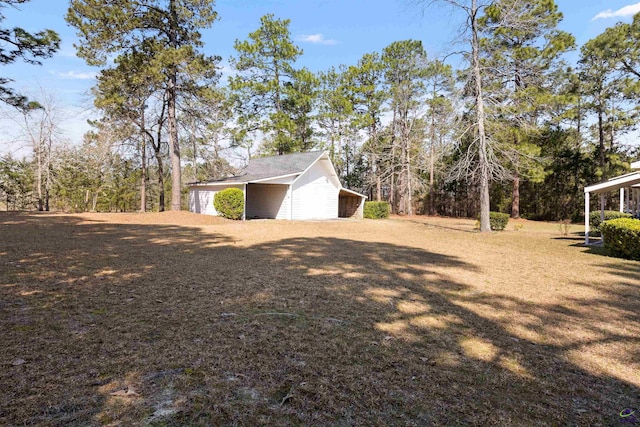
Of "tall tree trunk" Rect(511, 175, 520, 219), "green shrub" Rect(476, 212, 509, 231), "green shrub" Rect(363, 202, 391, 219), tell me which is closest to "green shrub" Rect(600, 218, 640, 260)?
"green shrub" Rect(476, 212, 509, 231)

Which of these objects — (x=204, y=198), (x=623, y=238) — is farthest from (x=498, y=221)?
(x=204, y=198)

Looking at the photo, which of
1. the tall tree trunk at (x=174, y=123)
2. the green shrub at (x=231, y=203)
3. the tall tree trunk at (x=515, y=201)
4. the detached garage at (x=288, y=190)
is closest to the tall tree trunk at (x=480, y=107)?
the detached garage at (x=288, y=190)

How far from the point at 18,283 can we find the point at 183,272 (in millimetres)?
2186

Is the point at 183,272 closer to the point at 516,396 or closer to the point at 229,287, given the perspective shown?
the point at 229,287

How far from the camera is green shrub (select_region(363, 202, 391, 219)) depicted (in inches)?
944

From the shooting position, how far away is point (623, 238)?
848cm

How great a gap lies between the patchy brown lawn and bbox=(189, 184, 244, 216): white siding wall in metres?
14.5

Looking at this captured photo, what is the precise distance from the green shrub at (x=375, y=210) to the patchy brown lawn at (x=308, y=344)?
1718 cm

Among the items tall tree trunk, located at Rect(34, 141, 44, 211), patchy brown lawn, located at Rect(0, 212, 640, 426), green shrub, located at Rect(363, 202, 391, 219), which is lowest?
patchy brown lawn, located at Rect(0, 212, 640, 426)

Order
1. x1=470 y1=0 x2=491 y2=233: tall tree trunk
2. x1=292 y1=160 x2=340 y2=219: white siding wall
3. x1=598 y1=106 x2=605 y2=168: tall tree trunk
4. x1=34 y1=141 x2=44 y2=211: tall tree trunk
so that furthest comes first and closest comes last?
1. x1=34 y1=141 x2=44 y2=211: tall tree trunk
2. x1=598 y1=106 x2=605 y2=168: tall tree trunk
3. x1=292 y1=160 x2=340 y2=219: white siding wall
4. x1=470 y1=0 x2=491 y2=233: tall tree trunk

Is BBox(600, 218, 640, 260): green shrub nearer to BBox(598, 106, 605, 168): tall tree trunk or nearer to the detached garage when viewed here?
the detached garage

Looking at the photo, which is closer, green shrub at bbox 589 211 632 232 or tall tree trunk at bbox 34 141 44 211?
green shrub at bbox 589 211 632 232

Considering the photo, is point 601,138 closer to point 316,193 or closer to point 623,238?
point 623,238

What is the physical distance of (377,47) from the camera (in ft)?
94.5
